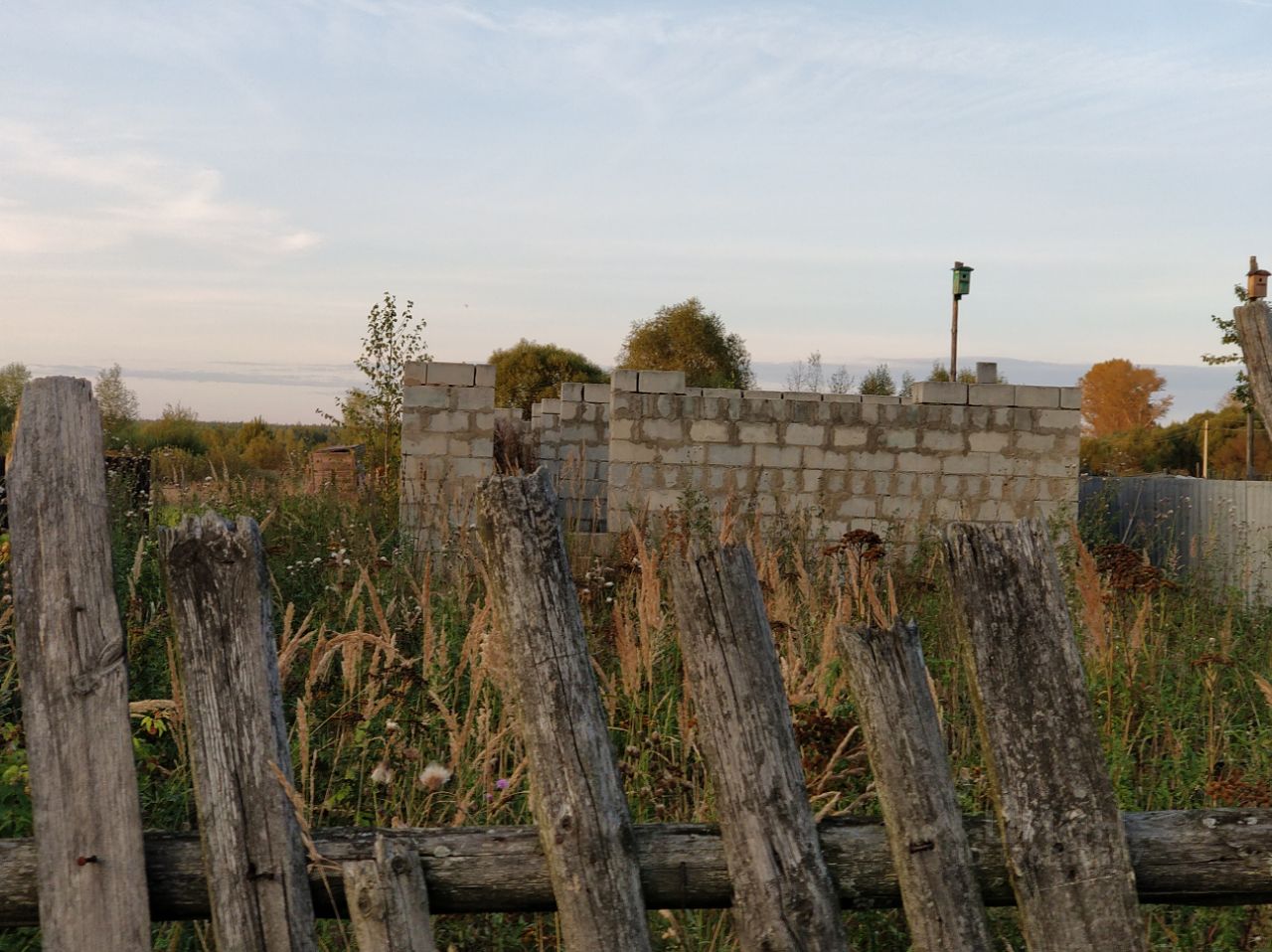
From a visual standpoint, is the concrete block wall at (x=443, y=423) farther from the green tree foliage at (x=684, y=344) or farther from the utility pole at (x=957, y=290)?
the green tree foliage at (x=684, y=344)

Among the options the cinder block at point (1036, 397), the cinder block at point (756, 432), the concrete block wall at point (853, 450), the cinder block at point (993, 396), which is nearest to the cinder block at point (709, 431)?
the concrete block wall at point (853, 450)

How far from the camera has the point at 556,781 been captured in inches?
67.9

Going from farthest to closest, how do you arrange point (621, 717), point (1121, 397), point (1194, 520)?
point (1121, 397) → point (1194, 520) → point (621, 717)

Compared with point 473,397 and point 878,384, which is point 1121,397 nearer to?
point 878,384

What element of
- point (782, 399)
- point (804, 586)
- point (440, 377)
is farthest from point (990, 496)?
point (804, 586)

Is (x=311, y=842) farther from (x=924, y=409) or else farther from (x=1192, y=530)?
(x=1192, y=530)

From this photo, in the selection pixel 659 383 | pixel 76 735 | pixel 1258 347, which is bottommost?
pixel 76 735

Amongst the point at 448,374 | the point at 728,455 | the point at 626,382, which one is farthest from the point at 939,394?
the point at 448,374

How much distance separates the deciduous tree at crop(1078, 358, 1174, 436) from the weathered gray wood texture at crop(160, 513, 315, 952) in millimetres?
46191

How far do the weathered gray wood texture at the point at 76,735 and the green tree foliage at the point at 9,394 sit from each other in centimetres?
A: 2329

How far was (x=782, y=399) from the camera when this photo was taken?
33.3 feet

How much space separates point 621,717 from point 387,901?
7.73 ft

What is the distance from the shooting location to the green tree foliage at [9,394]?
2531cm

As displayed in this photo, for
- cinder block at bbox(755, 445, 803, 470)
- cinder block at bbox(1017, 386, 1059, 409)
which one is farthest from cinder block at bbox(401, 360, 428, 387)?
cinder block at bbox(1017, 386, 1059, 409)
